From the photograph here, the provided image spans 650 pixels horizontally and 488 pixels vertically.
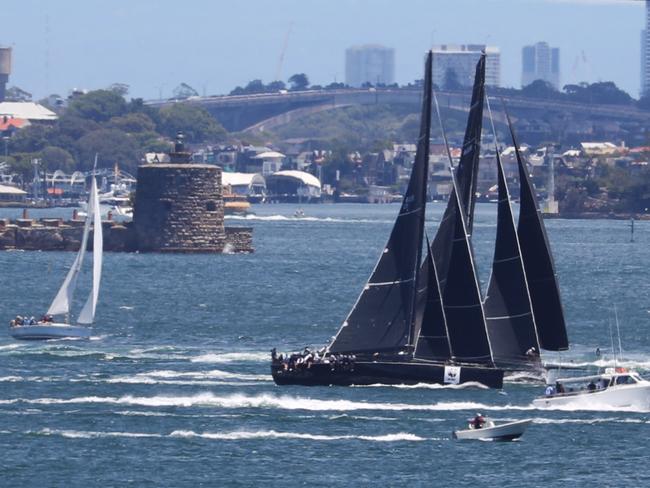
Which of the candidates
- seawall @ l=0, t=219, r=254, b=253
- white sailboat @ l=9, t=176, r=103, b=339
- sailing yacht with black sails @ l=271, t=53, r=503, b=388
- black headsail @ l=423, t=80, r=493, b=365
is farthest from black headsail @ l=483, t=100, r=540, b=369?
seawall @ l=0, t=219, r=254, b=253

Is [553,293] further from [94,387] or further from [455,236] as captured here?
[94,387]

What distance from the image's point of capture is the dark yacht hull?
194 feet

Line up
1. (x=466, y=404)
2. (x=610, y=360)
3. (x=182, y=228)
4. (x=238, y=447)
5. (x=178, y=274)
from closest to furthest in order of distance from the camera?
(x=238, y=447)
(x=466, y=404)
(x=610, y=360)
(x=178, y=274)
(x=182, y=228)

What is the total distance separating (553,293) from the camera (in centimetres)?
6166

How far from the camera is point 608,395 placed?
56219 millimetres

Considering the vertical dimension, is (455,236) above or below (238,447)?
above

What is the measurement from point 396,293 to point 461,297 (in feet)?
6.58

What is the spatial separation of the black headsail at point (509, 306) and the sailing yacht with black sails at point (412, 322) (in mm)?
1479

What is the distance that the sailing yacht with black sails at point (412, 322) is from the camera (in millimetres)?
59406

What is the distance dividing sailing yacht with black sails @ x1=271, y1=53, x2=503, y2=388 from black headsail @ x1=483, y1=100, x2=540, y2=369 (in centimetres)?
148

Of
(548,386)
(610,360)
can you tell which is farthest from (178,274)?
(548,386)

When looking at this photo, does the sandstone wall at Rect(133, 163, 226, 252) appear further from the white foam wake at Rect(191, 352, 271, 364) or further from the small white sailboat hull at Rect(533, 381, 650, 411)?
the small white sailboat hull at Rect(533, 381, 650, 411)

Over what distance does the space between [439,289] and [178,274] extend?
50.9m

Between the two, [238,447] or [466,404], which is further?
[466,404]
